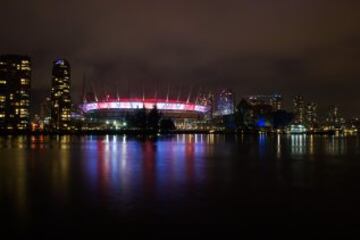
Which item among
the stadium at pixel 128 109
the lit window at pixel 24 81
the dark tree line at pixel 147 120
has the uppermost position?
the lit window at pixel 24 81

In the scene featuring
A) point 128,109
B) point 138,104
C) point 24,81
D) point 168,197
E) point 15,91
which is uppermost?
point 24,81

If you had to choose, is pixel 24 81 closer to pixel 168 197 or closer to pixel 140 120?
pixel 140 120

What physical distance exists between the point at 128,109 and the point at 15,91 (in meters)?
49.2

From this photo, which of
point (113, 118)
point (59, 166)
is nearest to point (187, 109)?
point (113, 118)

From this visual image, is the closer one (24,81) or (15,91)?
(15,91)

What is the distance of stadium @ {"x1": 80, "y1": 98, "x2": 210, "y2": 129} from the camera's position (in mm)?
174250

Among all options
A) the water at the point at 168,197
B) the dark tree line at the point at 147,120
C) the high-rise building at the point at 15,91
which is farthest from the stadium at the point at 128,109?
the water at the point at 168,197

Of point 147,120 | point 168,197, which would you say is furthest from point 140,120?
point 168,197

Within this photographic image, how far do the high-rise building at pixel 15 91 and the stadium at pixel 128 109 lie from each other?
23.4 meters

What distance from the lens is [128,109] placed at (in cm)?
17500

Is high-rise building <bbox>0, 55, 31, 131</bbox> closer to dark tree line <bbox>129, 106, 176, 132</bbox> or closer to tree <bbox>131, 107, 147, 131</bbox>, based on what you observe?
tree <bbox>131, 107, 147, 131</bbox>

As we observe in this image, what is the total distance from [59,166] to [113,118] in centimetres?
15092

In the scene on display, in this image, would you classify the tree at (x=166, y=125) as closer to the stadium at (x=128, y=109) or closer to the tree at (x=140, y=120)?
the tree at (x=140, y=120)

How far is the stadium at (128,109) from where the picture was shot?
6860 inches
